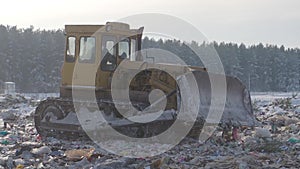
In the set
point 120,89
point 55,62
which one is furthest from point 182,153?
point 55,62

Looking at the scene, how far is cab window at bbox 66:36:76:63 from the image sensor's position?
11.5m

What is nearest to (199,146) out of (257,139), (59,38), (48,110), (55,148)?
(257,139)

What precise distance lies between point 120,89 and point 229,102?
7.53 feet

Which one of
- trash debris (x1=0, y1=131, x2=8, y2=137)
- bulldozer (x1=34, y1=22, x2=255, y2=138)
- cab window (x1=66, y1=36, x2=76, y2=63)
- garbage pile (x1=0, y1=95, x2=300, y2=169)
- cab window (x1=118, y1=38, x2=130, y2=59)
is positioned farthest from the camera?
trash debris (x1=0, y1=131, x2=8, y2=137)

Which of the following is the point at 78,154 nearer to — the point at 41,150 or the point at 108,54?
the point at 41,150

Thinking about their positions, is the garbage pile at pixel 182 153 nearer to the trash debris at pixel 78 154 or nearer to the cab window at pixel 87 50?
the trash debris at pixel 78 154

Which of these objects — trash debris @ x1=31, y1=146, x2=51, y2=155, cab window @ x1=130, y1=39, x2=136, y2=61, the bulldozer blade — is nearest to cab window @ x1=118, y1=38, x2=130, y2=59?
cab window @ x1=130, y1=39, x2=136, y2=61

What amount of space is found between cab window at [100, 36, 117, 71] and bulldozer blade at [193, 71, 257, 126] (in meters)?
1.82

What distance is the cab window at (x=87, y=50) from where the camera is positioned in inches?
439

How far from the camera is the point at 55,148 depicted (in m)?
9.28

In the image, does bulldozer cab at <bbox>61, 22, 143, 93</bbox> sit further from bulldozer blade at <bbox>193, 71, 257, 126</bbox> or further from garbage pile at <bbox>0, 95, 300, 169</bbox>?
bulldozer blade at <bbox>193, 71, 257, 126</bbox>

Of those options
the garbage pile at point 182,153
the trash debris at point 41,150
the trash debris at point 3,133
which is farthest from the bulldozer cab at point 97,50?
the trash debris at point 41,150

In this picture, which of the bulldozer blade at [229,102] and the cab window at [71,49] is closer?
the bulldozer blade at [229,102]

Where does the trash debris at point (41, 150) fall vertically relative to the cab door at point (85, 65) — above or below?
below
